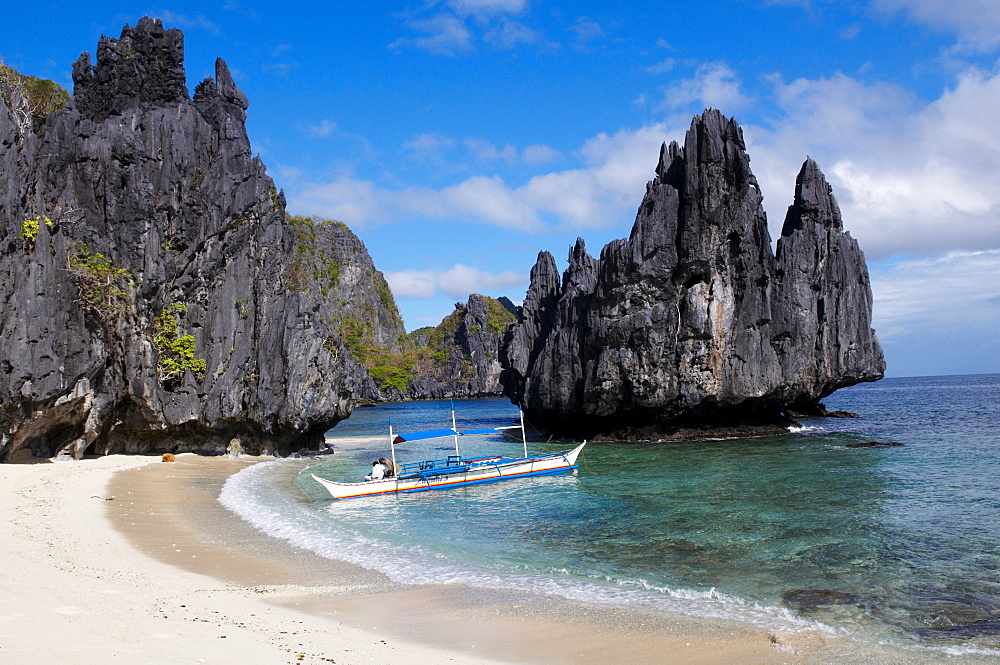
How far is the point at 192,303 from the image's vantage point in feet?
118

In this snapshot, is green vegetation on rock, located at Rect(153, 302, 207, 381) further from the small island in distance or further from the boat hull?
the boat hull

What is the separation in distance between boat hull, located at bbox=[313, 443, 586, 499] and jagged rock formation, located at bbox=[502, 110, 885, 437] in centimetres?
1510

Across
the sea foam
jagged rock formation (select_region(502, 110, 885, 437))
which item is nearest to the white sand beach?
the sea foam

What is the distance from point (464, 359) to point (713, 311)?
5203 inches

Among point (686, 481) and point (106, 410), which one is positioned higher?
point (106, 410)

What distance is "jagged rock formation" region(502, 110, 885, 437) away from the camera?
146 feet

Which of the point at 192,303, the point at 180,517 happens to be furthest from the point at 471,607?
the point at 192,303

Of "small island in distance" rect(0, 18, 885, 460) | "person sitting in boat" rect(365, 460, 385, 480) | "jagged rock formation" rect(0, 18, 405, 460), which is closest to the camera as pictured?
"jagged rock formation" rect(0, 18, 405, 460)

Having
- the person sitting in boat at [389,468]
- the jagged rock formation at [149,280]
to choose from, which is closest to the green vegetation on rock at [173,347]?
the jagged rock formation at [149,280]

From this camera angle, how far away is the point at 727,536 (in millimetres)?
17375

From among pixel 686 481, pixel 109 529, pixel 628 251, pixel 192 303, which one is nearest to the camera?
pixel 109 529

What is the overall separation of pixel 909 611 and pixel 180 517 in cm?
1894

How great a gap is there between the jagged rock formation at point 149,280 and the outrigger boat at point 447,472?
11412mm

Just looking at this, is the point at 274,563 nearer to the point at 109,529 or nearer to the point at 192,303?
the point at 109,529
